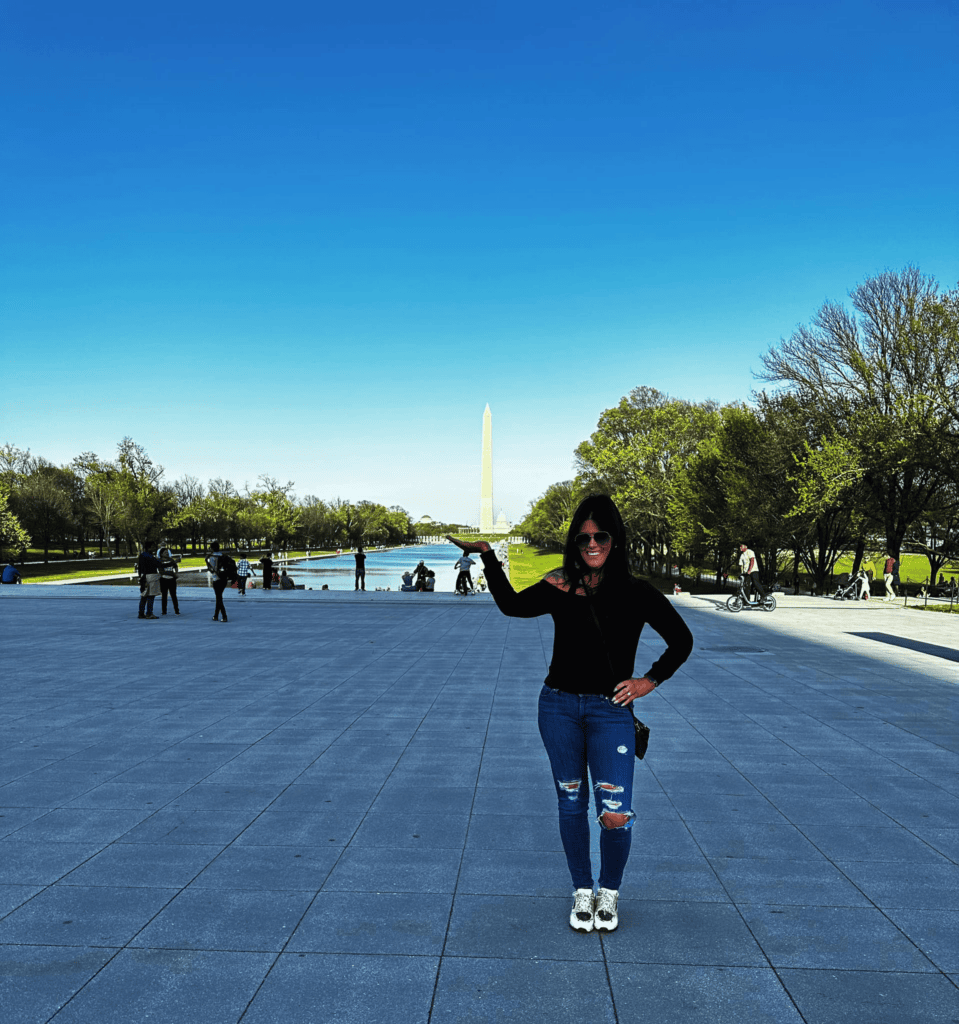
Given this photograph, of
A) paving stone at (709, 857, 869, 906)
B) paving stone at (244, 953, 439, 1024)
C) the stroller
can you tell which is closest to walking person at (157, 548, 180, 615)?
paving stone at (244, 953, 439, 1024)

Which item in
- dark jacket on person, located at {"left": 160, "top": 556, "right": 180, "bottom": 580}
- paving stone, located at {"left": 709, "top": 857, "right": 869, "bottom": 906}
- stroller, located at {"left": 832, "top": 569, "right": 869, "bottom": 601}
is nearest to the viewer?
paving stone, located at {"left": 709, "top": 857, "right": 869, "bottom": 906}

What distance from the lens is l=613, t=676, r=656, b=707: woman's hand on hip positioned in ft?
9.91

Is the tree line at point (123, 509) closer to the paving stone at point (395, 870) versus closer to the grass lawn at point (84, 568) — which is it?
the grass lawn at point (84, 568)

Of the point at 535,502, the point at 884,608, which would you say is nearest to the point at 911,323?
the point at 884,608

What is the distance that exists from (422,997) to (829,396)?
101 feet

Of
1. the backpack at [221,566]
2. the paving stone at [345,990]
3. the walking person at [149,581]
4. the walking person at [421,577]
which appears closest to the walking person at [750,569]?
the walking person at [421,577]

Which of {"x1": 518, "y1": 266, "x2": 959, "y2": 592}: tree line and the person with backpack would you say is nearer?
the person with backpack

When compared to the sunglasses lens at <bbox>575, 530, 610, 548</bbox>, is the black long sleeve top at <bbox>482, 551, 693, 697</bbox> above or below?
below

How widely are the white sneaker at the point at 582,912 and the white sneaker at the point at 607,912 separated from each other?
0.13 ft

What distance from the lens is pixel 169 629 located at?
50.6ft

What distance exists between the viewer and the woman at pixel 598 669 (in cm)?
308

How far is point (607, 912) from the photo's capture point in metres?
3.29

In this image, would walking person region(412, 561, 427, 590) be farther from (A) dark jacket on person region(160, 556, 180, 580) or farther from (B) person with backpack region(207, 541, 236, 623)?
(B) person with backpack region(207, 541, 236, 623)

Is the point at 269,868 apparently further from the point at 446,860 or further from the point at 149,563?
the point at 149,563
